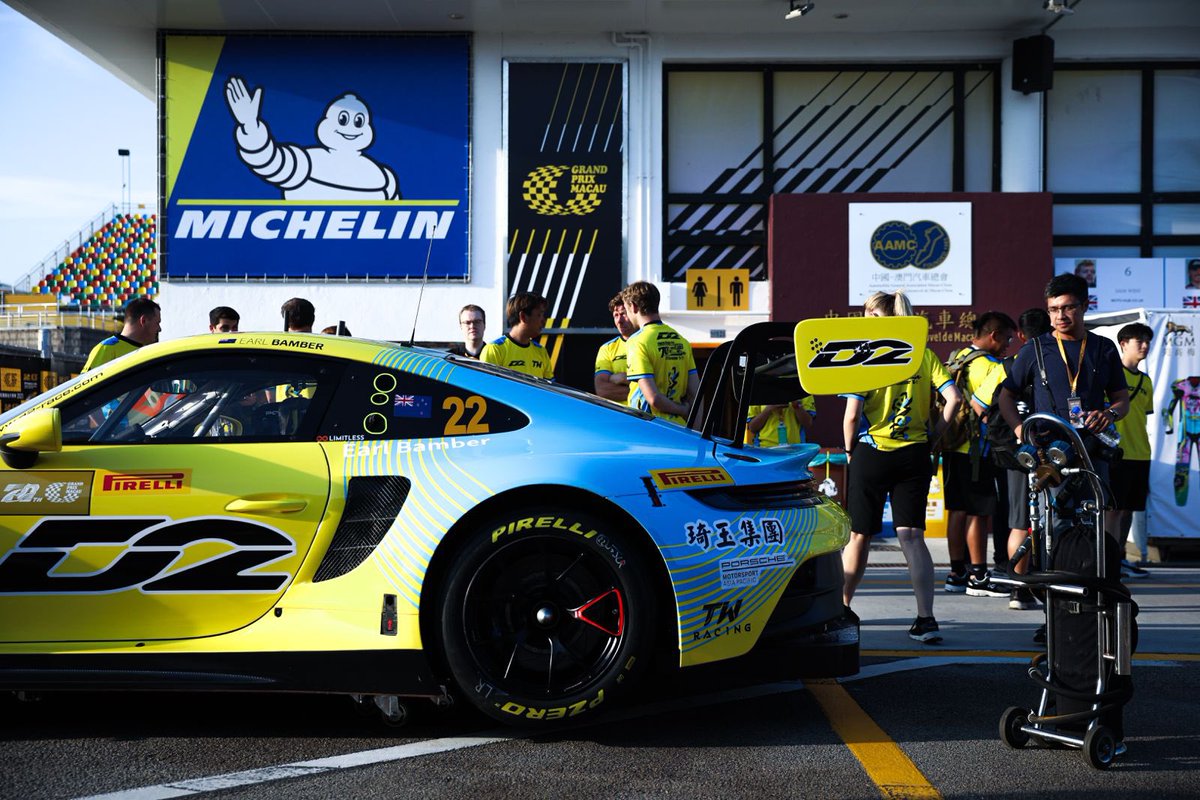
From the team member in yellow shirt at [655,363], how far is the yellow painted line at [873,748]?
2.03 meters

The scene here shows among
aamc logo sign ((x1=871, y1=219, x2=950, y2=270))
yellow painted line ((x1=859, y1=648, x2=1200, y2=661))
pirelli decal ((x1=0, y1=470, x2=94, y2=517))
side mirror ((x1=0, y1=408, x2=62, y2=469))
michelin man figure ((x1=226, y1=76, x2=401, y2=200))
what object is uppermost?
michelin man figure ((x1=226, y1=76, x2=401, y2=200))

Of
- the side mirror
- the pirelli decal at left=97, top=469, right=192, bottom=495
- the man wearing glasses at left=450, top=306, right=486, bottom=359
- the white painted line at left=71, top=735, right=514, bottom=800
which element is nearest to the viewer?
the white painted line at left=71, top=735, right=514, bottom=800

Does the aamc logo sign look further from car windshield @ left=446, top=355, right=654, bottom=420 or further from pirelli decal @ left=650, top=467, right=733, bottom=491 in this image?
pirelli decal @ left=650, top=467, right=733, bottom=491

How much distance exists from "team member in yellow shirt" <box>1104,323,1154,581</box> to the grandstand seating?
41.2 metres

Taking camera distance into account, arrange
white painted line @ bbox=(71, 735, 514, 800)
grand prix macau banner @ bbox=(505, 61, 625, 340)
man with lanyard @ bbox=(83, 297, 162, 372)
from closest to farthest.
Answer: white painted line @ bbox=(71, 735, 514, 800)
man with lanyard @ bbox=(83, 297, 162, 372)
grand prix macau banner @ bbox=(505, 61, 625, 340)

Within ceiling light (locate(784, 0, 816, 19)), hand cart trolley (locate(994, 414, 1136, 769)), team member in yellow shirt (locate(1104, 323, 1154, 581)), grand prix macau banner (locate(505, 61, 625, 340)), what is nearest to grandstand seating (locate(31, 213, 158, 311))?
grand prix macau banner (locate(505, 61, 625, 340))

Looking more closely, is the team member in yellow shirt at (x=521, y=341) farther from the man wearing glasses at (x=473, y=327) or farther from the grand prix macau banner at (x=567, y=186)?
the grand prix macau banner at (x=567, y=186)

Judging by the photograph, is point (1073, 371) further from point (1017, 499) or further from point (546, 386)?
point (546, 386)

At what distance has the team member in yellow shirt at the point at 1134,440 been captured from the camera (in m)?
7.88

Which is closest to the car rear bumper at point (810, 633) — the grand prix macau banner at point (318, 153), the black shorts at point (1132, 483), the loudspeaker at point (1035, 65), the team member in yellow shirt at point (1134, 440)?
the team member in yellow shirt at point (1134, 440)

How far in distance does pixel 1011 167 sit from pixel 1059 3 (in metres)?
2.12

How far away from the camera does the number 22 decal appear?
12.6 feet

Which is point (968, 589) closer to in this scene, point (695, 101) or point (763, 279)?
point (763, 279)

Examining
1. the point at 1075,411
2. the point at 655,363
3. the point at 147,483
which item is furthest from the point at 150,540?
the point at 1075,411
